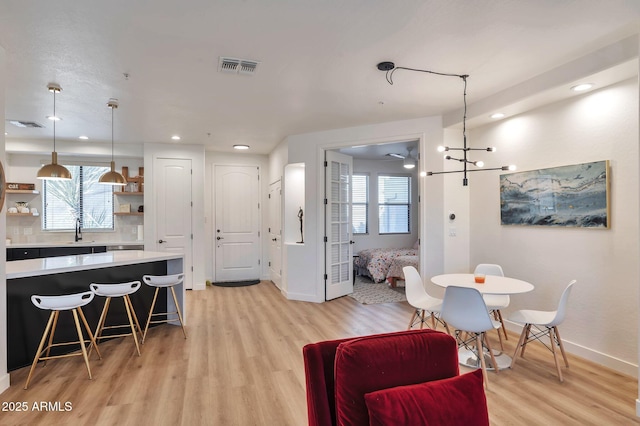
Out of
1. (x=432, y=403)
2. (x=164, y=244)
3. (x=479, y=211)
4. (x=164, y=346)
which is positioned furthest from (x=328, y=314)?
(x=432, y=403)

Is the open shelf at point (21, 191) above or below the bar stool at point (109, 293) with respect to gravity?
above

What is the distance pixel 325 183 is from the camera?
5555mm

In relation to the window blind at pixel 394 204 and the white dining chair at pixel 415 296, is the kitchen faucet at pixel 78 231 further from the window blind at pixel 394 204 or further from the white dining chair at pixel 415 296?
the window blind at pixel 394 204

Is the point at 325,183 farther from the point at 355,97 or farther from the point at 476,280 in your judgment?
the point at 476,280

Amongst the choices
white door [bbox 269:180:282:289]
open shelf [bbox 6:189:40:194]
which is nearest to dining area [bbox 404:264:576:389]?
white door [bbox 269:180:282:289]

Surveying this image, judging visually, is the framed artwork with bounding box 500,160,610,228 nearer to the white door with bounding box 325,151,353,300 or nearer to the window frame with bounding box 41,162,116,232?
the white door with bounding box 325,151,353,300

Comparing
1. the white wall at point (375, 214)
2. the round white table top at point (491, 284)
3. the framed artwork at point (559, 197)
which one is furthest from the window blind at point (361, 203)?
the round white table top at point (491, 284)

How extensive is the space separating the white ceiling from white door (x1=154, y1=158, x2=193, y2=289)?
6.13ft

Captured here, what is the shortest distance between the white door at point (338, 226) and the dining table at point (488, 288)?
232cm

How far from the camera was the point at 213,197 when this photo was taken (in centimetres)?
700

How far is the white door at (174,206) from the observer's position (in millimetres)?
6215

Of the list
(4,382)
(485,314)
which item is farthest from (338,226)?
(4,382)

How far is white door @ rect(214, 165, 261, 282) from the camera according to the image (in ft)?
23.1

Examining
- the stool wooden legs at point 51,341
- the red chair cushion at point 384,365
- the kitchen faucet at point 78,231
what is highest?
the kitchen faucet at point 78,231
